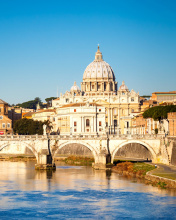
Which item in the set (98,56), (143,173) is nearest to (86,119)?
(143,173)

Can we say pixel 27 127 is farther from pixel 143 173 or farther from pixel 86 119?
pixel 143 173

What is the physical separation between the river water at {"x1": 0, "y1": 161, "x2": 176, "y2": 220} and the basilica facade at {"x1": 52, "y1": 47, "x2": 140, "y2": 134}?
22797 millimetres

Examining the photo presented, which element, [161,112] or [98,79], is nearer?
[161,112]

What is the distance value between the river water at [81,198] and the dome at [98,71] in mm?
113534

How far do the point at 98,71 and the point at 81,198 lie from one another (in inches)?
5095

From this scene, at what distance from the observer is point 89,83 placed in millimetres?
179125

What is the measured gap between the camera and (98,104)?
13662cm

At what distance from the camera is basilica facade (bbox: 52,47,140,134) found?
12050cm

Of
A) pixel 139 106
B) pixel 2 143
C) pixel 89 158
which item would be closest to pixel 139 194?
pixel 2 143

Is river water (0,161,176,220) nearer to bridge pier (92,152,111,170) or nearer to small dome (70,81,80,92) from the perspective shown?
bridge pier (92,152,111,170)

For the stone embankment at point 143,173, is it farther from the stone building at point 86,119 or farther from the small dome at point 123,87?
the small dome at point 123,87

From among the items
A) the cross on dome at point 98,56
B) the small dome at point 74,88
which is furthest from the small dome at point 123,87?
the small dome at point 74,88

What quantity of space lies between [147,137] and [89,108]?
162ft

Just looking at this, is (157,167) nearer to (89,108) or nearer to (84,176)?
(84,176)
